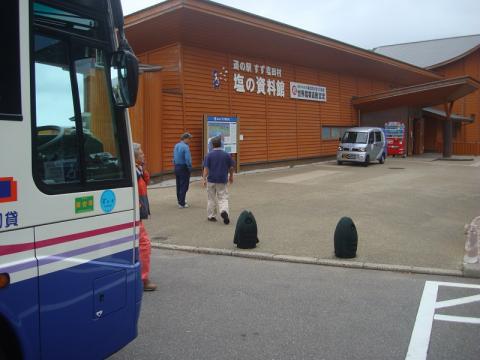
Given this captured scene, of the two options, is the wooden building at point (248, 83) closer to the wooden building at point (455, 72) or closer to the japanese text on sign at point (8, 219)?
the wooden building at point (455, 72)

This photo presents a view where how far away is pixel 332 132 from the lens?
26.5 m

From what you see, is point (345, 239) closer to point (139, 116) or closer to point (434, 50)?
point (139, 116)

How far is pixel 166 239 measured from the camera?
28.7 ft

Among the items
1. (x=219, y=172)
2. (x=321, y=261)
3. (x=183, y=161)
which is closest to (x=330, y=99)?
(x=183, y=161)

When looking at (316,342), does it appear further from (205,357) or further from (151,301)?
(151,301)

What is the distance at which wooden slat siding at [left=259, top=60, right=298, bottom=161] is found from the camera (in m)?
21.3

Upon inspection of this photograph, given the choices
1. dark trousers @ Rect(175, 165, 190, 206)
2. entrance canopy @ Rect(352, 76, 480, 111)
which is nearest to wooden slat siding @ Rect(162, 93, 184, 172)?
dark trousers @ Rect(175, 165, 190, 206)

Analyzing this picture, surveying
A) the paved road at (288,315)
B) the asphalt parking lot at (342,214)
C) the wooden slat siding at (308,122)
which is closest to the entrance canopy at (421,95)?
the wooden slat siding at (308,122)

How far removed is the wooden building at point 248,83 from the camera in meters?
15.8

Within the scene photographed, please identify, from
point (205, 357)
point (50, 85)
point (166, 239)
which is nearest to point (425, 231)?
point (166, 239)

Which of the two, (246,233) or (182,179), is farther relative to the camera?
(182,179)

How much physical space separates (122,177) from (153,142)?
12541 millimetres

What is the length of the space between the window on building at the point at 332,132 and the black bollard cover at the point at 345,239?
18.8 meters

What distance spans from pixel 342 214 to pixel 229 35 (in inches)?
363
